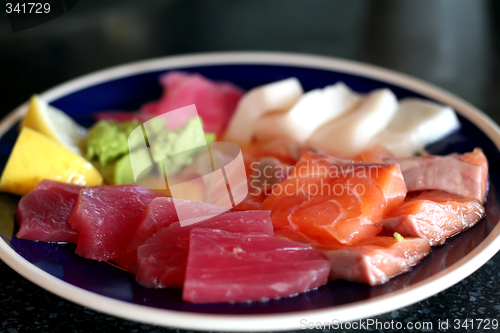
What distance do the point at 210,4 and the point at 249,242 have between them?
3093 millimetres

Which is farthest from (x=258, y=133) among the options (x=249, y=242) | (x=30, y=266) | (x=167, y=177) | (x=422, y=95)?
(x=30, y=266)

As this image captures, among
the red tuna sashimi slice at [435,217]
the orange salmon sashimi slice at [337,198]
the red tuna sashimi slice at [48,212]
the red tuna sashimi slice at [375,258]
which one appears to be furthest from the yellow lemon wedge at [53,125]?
the red tuna sashimi slice at [435,217]

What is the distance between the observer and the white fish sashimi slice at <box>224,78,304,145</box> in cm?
225

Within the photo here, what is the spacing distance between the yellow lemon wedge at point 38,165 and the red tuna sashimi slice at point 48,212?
12 cm

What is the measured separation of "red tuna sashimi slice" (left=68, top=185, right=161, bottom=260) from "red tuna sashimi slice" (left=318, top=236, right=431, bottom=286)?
0.63 meters

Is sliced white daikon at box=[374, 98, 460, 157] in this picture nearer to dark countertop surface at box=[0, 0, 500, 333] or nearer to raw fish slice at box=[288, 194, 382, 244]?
A: raw fish slice at box=[288, 194, 382, 244]

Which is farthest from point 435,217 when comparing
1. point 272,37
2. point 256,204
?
point 272,37

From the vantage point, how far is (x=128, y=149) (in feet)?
6.38

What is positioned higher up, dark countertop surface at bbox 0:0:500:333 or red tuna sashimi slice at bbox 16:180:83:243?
dark countertop surface at bbox 0:0:500:333

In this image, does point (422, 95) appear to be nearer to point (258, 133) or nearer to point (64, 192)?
point (258, 133)

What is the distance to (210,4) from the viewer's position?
12.9 ft

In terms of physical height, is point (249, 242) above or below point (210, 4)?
below

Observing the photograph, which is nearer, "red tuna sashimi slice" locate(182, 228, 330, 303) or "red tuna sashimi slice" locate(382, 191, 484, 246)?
"red tuna sashimi slice" locate(182, 228, 330, 303)

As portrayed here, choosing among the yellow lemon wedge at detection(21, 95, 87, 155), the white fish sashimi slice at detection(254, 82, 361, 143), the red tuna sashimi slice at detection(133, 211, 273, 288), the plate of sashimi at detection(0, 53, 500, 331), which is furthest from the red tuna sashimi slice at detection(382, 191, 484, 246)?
the yellow lemon wedge at detection(21, 95, 87, 155)
